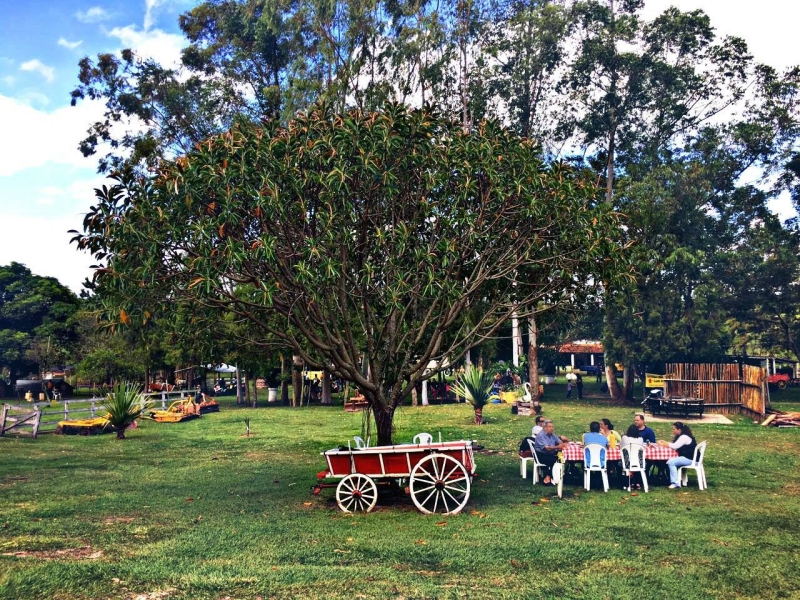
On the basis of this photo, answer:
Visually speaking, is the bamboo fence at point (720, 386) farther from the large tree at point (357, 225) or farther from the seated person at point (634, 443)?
the large tree at point (357, 225)

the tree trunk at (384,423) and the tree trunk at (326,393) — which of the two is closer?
the tree trunk at (384,423)

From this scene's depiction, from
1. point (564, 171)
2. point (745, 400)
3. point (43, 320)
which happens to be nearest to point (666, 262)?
point (745, 400)

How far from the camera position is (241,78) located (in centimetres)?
3788

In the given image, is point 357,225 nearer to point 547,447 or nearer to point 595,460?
point 547,447

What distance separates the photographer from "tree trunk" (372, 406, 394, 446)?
12.4 meters

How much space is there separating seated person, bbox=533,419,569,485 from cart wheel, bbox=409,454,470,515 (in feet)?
7.98

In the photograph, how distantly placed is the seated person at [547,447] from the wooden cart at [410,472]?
2329 millimetres

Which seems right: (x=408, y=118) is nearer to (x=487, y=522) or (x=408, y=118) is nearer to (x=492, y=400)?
(x=487, y=522)

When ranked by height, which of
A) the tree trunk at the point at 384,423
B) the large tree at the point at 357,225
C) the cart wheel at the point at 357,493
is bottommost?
the cart wheel at the point at 357,493

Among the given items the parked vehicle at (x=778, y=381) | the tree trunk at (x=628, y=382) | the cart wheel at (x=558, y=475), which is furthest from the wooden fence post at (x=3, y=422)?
the parked vehicle at (x=778, y=381)

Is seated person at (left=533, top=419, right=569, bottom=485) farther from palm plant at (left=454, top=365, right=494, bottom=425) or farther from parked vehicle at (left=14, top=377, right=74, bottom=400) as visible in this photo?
parked vehicle at (left=14, top=377, right=74, bottom=400)

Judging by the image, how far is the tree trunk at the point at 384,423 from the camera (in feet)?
40.7

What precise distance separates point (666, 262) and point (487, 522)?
24.3 meters

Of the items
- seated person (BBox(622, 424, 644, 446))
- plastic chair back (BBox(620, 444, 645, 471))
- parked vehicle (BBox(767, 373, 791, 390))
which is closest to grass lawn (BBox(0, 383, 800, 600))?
plastic chair back (BBox(620, 444, 645, 471))
